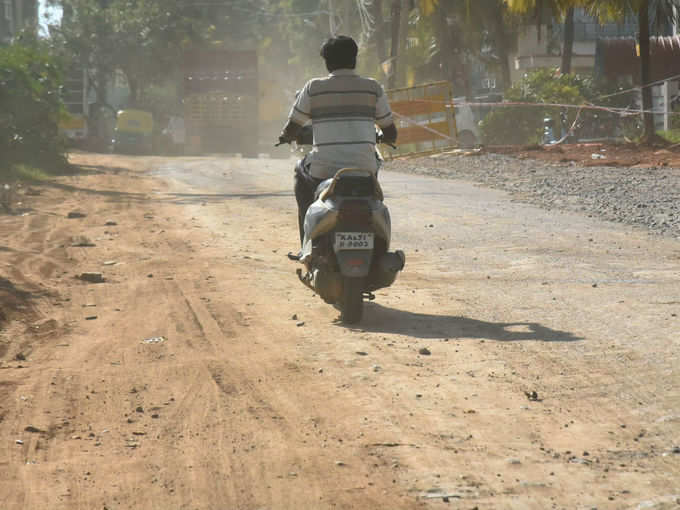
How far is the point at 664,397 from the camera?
4852 millimetres

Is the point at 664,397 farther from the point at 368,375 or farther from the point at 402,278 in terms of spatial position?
the point at 402,278

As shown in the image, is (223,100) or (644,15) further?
(223,100)

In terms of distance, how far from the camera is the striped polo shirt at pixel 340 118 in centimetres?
716

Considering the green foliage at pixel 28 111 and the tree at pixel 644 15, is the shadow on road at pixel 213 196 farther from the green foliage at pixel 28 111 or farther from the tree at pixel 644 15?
the tree at pixel 644 15

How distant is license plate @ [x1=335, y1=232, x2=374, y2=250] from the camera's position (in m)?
6.82

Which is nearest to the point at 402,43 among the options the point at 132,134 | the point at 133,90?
the point at 132,134

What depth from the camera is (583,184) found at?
17.5 m

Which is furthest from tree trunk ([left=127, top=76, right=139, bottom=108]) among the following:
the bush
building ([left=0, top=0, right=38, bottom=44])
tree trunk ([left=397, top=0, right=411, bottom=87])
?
the bush

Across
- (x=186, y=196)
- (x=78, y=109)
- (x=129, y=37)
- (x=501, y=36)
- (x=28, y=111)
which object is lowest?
(x=186, y=196)

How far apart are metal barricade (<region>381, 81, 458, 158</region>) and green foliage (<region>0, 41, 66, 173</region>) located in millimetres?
8856

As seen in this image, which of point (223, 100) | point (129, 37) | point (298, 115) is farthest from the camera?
point (129, 37)

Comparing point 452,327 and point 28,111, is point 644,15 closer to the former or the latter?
point 28,111

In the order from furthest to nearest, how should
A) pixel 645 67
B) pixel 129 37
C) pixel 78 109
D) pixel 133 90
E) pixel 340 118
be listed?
pixel 133 90 < pixel 129 37 < pixel 78 109 < pixel 645 67 < pixel 340 118

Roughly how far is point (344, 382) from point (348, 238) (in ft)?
5.44
